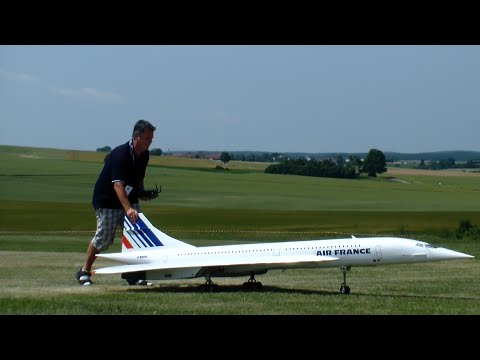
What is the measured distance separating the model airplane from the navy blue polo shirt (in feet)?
11.7

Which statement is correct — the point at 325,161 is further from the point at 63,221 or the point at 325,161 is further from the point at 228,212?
the point at 63,221

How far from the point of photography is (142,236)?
701 inches

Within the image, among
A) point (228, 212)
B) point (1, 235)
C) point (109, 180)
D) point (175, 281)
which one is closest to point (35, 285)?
point (109, 180)

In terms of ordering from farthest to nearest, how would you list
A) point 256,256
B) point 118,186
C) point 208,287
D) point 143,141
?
point 256,256
point 208,287
point 143,141
point 118,186

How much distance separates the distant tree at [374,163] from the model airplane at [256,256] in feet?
155

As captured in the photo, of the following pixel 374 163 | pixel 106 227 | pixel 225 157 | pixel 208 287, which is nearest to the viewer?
pixel 106 227

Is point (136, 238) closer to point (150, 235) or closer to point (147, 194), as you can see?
point (150, 235)

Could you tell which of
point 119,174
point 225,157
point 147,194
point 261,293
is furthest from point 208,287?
point 225,157

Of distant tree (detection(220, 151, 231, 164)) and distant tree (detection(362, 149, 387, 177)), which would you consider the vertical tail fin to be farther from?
distant tree (detection(362, 149, 387, 177))

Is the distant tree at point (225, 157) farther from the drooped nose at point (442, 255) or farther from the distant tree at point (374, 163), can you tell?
the drooped nose at point (442, 255)

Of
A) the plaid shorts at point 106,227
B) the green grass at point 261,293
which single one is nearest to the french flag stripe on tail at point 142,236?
the green grass at point 261,293

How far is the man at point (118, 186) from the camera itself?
40.7 ft

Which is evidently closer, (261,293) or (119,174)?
(119,174)

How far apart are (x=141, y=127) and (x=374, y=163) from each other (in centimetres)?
5401
